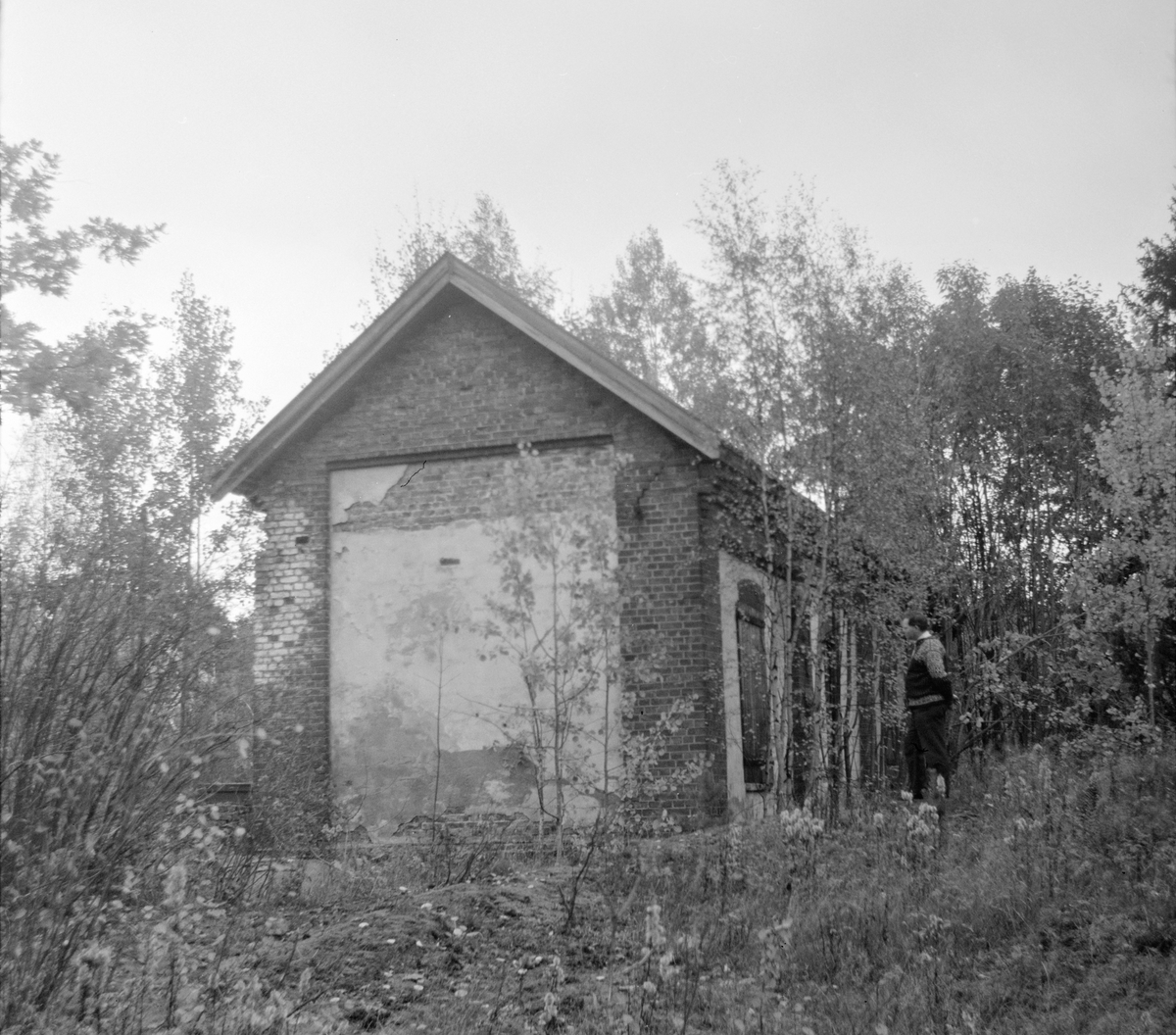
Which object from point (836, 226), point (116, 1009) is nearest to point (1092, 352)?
point (836, 226)

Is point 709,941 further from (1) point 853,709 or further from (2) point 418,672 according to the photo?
(1) point 853,709

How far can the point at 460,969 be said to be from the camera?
264 inches

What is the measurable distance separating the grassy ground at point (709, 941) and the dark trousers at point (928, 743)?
2.13 meters

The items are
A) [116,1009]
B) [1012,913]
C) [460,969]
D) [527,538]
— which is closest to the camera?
[116,1009]

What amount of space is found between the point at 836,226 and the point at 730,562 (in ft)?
12.9

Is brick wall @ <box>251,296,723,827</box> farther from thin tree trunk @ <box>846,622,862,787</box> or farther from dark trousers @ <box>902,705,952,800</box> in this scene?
thin tree trunk @ <box>846,622,862,787</box>

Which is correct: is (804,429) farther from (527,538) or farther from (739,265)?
(527,538)

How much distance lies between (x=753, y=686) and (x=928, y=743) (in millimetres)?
3014

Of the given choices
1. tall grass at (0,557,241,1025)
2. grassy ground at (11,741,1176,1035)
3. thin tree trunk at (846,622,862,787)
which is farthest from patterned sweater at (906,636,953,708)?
tall grass at (0,557,241,1025)

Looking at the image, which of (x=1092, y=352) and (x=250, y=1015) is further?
(x=1092, y=352)

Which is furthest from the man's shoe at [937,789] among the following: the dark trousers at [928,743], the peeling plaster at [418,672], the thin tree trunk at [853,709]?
the thin tree trunk at [853,709]

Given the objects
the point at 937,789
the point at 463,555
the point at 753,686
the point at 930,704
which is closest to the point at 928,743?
the point at 930,704

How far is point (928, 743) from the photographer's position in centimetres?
1240

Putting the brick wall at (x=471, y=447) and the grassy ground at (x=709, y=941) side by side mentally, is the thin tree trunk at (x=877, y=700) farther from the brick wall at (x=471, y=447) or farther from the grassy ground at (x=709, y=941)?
the grassy ground at (x=709, y=941)
